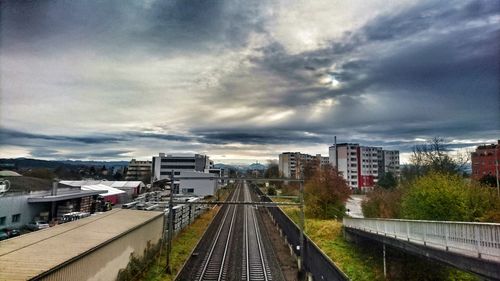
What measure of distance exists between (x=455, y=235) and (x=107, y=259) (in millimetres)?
12506

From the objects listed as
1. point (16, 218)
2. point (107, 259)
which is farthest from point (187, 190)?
point (107, 259)

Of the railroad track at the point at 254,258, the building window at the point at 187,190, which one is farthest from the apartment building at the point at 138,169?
the railroad track at the point at 254,258

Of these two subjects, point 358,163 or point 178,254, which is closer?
point 178,254

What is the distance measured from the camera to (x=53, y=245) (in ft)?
39.4

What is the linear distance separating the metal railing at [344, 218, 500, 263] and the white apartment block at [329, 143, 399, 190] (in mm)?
85991

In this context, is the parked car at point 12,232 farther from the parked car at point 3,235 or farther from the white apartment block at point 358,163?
the white apartment block at point 358,163

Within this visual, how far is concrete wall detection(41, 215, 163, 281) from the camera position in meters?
10.4

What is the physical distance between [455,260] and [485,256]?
4.28ft

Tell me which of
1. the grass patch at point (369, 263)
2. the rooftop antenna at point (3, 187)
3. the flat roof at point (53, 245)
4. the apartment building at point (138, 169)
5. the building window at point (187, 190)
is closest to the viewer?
the flat roof at point (53, 245)

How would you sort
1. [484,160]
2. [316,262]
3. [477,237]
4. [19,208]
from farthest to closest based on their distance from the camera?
[484,160] < [19,208] < [316,262] < [477,237]

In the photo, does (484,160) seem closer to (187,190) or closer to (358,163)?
(358,163)

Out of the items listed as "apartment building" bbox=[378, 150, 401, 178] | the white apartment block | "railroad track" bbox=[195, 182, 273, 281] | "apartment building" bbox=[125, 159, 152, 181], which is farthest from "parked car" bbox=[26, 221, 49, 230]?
"apartment building" bbox=[125, 159, 152, 181]

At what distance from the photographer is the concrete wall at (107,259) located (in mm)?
10367

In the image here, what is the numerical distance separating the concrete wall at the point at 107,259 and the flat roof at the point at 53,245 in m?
0.22
